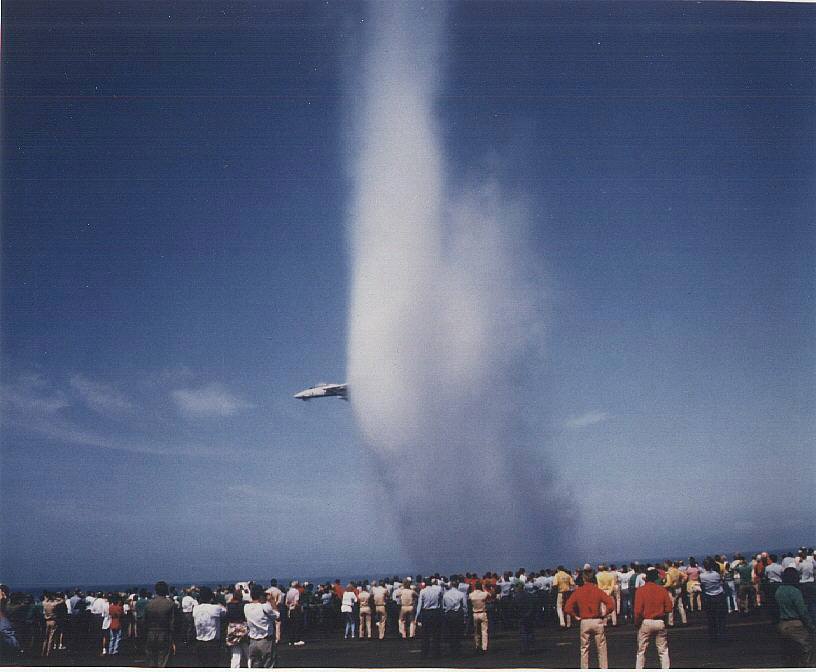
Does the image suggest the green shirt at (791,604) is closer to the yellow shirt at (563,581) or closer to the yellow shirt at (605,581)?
the yellow shirt at (605,581)

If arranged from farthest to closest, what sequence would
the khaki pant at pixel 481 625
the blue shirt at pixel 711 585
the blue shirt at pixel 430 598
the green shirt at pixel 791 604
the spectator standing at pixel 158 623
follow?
the khaki pant at pixel 481 625 → the blue shirt at pixel 711 585 → the blue shirt at pixel 430 598 → the spectator standing at pixel 158 623 → the green shirt at pixel 791 604

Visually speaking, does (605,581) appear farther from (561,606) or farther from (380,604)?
→ (380,604)

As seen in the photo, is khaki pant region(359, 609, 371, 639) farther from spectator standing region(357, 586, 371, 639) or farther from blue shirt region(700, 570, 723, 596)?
blue shirt region(700, 570, 723, 596)

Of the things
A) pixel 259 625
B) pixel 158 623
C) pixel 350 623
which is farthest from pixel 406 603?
pixel 158 623

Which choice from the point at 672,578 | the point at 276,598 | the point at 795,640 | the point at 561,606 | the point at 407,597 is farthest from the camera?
the point at 561,606

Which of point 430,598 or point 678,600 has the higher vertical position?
point 430,598

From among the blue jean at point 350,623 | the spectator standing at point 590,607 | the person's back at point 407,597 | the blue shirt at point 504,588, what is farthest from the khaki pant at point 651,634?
the blue jean at point 350,623

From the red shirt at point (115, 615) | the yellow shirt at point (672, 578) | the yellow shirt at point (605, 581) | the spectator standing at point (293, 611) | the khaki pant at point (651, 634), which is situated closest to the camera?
the khaki pant at point (651, 634)

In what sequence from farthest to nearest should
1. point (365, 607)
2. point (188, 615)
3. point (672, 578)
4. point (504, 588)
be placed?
point (504, 588) < point (188, 615) < point (365, 607) < point (672, 578)
